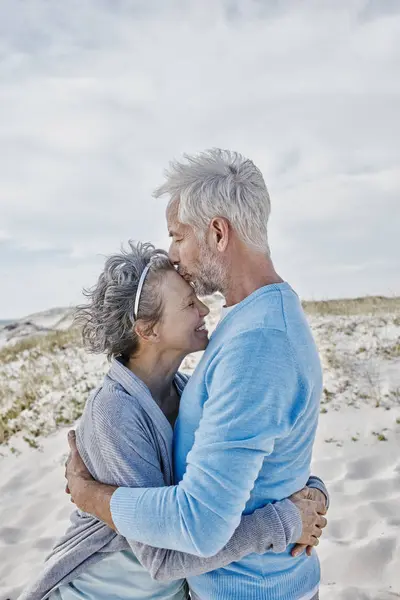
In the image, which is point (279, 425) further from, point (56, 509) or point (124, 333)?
point (56, 509)

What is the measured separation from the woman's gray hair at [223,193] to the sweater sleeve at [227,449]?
48 centimetres

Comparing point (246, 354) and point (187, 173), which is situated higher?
point (187, 173)

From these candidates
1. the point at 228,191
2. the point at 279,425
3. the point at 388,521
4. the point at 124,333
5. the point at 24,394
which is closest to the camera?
the point at 279,425

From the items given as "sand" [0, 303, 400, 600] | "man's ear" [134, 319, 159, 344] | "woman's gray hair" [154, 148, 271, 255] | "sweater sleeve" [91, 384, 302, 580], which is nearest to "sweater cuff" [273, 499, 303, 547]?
"sweater sleeve" [91, 384, 302, 580]

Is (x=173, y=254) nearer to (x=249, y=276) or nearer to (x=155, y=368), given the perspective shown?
(x=249, y=276)

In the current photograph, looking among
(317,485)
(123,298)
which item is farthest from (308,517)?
(123,298)

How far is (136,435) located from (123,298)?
22.0 inches

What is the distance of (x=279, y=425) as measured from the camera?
2.14m

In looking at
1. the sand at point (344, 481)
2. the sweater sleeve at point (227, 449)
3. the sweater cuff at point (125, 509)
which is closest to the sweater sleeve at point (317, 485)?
the sweater sleeve at point (227, 449)

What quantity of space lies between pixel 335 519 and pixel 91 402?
3669mm

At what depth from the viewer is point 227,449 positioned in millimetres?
2070

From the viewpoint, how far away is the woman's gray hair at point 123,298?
2688 mm

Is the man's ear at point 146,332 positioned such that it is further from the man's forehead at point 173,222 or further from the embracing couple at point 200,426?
the man's forehead at point 173,222

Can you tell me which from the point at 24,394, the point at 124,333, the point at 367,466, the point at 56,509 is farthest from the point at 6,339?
the point at 124,333
